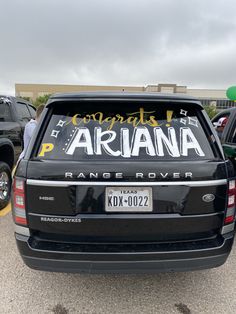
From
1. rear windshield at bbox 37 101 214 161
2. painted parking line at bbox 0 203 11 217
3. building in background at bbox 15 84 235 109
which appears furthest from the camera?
building in background at bbox 15 84 235 109

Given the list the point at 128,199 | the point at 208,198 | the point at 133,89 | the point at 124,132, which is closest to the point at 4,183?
the point at 124,132

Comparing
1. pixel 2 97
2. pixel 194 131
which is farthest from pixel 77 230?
pixel 2 97

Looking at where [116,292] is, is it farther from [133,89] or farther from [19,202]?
[133,89]

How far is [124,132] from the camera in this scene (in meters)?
2.55

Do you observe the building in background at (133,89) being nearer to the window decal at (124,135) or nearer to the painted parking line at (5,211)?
the painted parking line at (5,211)

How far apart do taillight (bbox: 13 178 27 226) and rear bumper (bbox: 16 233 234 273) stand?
205 mm

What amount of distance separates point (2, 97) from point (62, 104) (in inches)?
144

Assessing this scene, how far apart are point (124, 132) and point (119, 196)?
0.54m

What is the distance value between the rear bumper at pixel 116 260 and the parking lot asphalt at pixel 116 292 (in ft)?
1.77

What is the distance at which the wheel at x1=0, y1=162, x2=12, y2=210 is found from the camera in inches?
205

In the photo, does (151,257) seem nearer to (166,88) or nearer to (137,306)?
(137,306)

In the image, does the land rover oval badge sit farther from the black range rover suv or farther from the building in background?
the building in background

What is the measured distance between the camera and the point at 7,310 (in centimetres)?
264

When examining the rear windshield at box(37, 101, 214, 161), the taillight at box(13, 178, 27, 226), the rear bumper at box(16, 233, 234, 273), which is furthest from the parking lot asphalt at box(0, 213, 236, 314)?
the rear windshield at box(37, 101, 214, 161)
